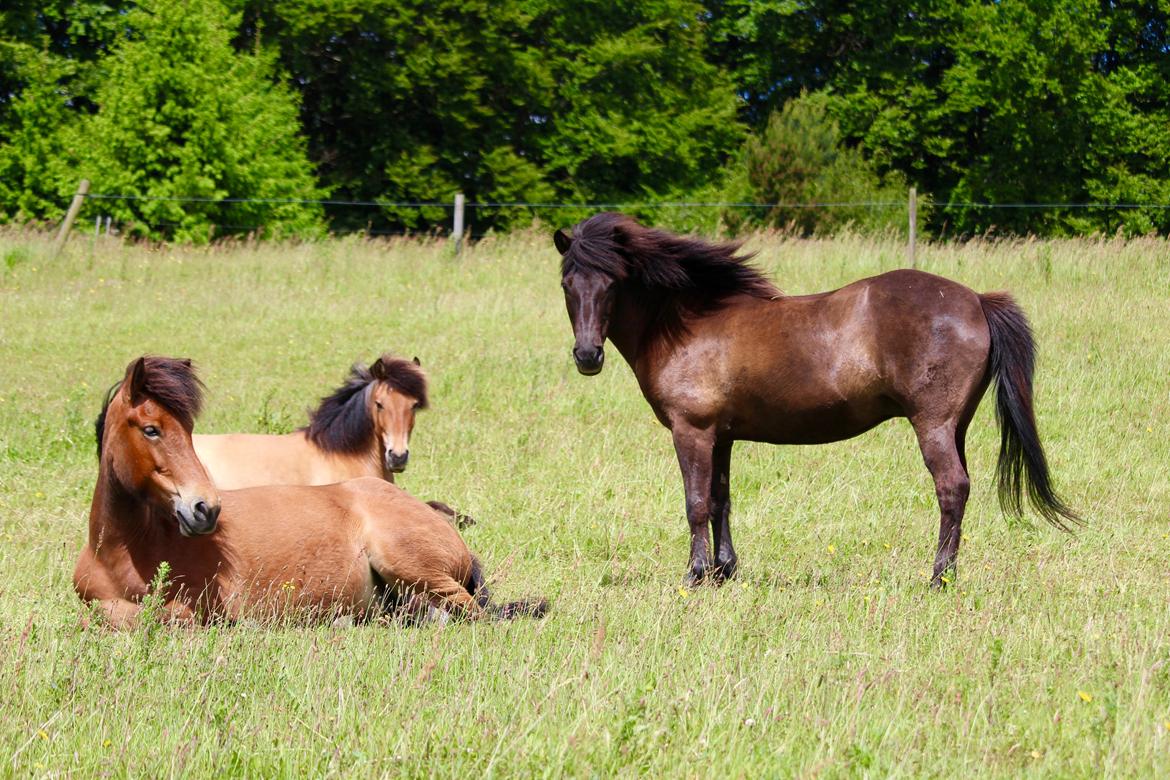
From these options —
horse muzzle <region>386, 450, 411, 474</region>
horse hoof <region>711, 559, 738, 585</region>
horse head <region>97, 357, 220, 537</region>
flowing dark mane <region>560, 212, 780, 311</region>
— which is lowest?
horse muzzle <region>386, 450, 411, 474</region>

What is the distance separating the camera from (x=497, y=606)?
5957 millimetres

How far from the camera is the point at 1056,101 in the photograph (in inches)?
1371

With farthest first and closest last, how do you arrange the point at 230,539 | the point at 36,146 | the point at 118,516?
the point at 36,146 → the point at 230,539 → the point at 118,516

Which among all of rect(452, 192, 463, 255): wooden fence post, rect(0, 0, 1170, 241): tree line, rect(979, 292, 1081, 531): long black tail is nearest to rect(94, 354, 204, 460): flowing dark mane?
rect(979, 292, 1081, 531): long black tail

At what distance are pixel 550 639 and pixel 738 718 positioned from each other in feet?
4.56

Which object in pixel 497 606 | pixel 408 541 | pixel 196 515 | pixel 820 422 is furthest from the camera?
pixel 820 422

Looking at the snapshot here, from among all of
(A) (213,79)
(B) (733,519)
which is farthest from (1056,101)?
(B) (733,519)

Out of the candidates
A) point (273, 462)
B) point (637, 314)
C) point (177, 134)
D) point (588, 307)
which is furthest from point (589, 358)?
point (177, 134)

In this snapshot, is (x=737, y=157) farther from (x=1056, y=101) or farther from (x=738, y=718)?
(x=738, y=718)

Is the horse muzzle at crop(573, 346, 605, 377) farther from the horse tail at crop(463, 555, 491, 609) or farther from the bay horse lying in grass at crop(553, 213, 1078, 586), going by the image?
the horse tail at crop(463, 555, 491, 609)

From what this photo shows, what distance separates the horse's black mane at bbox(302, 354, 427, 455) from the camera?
8.34 metres

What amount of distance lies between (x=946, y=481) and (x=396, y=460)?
363 cm

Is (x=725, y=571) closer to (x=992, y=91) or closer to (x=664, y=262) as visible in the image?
(x=664, y=262)

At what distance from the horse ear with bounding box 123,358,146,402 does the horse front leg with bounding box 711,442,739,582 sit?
3.18m
